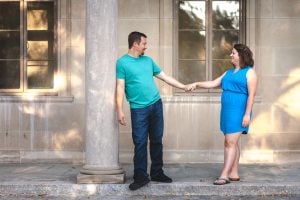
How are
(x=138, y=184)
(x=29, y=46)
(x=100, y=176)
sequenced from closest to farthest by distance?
(x=138, y=184)
(x=100, y=176)
(x=29, y=46)

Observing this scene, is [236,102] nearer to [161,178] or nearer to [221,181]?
[221,181]

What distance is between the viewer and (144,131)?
7.98 m

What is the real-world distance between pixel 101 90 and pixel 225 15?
142 inches

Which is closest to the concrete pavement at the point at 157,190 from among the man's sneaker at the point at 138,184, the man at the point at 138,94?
the man's sneaker at the point at 138,184

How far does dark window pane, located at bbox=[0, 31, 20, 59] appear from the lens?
10.8m

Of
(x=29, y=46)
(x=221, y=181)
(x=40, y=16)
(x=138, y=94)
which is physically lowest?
(x=221, y=181)

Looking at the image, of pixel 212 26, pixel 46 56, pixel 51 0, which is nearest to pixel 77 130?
pixel 46 56

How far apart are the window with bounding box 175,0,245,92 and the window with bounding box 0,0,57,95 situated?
2276 millimetres

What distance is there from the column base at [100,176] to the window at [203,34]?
3.13 m

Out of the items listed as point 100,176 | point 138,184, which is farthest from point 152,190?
point 100,176

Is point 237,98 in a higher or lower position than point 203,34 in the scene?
lower

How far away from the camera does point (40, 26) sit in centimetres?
1077

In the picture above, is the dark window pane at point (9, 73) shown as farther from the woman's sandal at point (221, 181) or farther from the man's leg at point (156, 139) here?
the woman's sandal at point (221, 181)

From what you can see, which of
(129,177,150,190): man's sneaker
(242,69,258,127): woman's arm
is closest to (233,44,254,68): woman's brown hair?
(242,69,258,127): woman's arm
